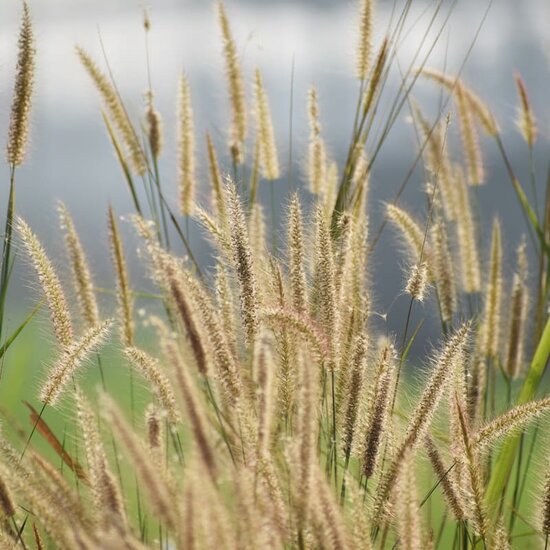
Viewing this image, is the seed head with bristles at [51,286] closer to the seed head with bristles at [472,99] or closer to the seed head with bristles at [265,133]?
the seed head with bristles at [265,133]

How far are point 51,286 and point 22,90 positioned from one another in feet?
1.16

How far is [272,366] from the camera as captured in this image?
1.19 metres

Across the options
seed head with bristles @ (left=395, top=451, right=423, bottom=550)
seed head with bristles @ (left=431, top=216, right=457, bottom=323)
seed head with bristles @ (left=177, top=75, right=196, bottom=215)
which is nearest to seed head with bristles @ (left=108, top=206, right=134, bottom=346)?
seed head with bristles @ (left=177, top=75, right=196, bottom=215)

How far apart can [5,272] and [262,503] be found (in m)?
0.65

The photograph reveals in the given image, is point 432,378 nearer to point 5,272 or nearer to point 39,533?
point 39,533

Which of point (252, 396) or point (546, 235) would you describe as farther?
point (546, 235)

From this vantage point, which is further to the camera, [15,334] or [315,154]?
[315,154]

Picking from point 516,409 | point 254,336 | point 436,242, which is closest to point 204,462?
point 254,336

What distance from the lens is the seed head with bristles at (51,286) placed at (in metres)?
1.46

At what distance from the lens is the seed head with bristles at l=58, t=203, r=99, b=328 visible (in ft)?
5.55

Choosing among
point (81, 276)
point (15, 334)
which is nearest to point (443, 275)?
point (81, 276)

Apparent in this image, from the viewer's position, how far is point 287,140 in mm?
2316

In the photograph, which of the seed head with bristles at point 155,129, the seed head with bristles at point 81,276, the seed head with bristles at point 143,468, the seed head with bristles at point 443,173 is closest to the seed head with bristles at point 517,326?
the seed head with bristles at point 443,173

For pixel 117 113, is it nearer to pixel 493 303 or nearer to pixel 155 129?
pixel 155 129
